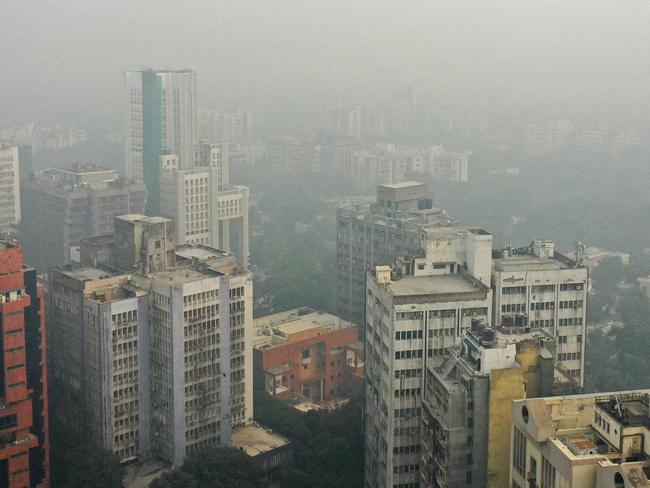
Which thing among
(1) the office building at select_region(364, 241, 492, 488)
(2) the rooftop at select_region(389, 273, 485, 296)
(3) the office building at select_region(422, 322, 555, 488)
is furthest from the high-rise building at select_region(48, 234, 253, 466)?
(3) the office building at select_region(422, 322, 555, 488)

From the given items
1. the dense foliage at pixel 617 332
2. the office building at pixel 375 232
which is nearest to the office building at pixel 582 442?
the dense foliage at pixel 617 332

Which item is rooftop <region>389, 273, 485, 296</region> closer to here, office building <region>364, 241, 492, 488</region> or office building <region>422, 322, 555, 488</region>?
office building <region>364, 241, 492, 488</region>

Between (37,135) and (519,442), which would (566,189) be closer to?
(37,135)

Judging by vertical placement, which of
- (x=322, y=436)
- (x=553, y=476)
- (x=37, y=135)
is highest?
(x=37, y=135)

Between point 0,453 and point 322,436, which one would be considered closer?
point 0,453

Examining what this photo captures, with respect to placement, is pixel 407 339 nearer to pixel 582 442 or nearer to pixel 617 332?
pixel 582 442

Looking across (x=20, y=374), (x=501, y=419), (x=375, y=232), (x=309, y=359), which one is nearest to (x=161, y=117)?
(x=375, y=232)

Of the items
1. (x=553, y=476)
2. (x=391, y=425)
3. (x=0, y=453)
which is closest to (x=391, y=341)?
(x=391, y=425)
